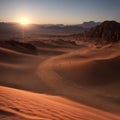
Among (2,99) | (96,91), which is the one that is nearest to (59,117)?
(2,99)

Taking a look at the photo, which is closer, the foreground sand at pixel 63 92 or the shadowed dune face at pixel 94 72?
the foreground sand at pixel 63 92

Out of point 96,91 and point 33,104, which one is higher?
point 33,104

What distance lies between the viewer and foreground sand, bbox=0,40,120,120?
757 centimetres

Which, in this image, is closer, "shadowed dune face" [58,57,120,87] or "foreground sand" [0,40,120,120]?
"foreground sand" [0,40,120,120]

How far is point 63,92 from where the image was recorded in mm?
14930

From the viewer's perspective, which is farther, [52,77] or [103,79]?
[52,77]

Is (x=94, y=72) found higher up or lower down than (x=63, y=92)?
higher up

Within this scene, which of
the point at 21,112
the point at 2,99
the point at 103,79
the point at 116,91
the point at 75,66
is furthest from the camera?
the point at 75,66

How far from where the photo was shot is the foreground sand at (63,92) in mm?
7573

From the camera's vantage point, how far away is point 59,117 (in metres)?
7.15

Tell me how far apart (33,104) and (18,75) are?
11663 millimetres

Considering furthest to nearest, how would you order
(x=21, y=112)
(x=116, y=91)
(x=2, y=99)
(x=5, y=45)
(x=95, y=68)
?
(x=5, y=45), (x=95, y=68), (x=116, y=91), (x=2, y=99), (x=21, y=112)

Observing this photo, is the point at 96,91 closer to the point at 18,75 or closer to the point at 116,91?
the point at 116,91

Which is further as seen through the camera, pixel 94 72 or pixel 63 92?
pixel 94 72
